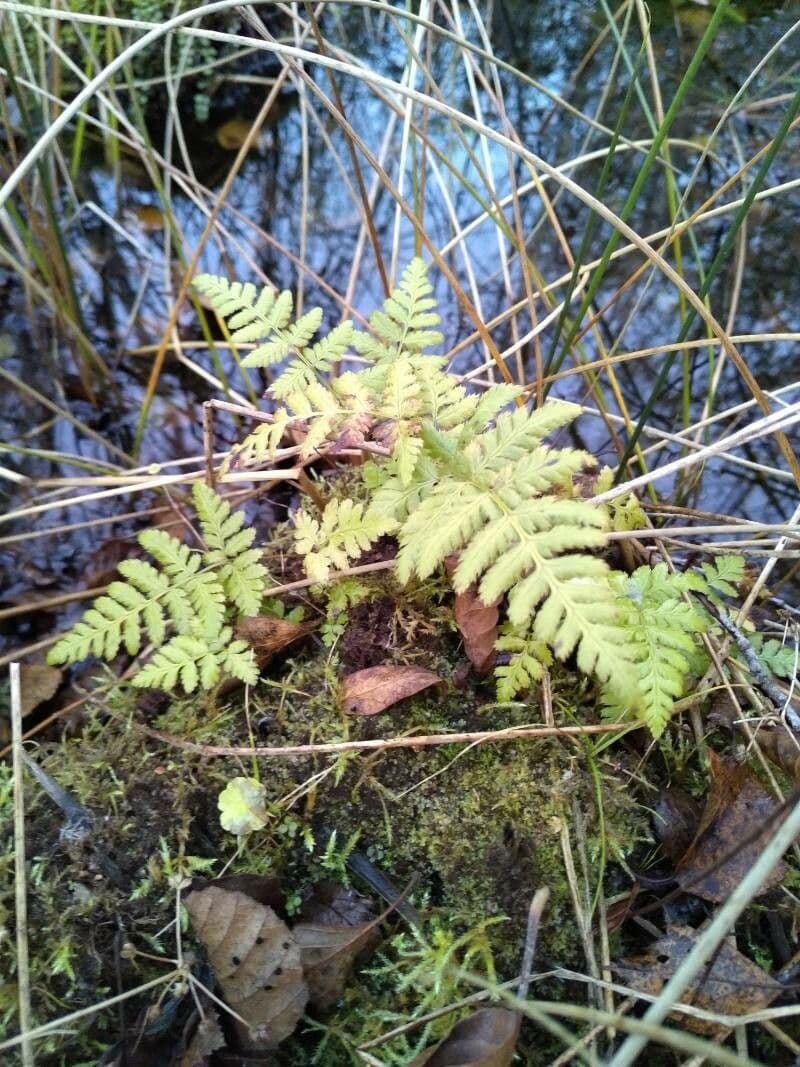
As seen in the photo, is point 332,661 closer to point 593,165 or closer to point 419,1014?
point 419,1014

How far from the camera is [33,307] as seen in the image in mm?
3357

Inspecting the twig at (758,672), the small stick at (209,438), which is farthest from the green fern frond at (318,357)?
the twig at (758,672)

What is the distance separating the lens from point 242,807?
1.68 m

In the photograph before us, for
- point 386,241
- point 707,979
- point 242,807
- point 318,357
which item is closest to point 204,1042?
point 242,807

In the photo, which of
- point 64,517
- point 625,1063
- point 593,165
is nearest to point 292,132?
point 593,165

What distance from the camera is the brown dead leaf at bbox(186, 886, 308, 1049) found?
153 centimetres

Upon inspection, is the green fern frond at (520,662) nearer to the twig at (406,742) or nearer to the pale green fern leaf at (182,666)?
the twig at (406,742)

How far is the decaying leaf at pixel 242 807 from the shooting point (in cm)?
168

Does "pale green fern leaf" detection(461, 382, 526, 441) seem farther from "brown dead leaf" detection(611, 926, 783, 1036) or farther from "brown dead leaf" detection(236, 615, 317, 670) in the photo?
"brown dead leaf" detection(611, 926, 783, 1036)

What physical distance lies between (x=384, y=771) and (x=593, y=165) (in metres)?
3.51

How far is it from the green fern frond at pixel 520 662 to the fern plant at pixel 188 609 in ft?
2.03

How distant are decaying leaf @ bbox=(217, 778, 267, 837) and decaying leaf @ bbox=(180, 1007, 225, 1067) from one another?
1.24 feet

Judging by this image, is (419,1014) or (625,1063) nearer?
(625,1063)

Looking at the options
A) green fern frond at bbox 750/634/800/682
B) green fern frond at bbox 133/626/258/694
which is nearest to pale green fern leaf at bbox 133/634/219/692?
green fern frond at bbox 133/626/258/694
